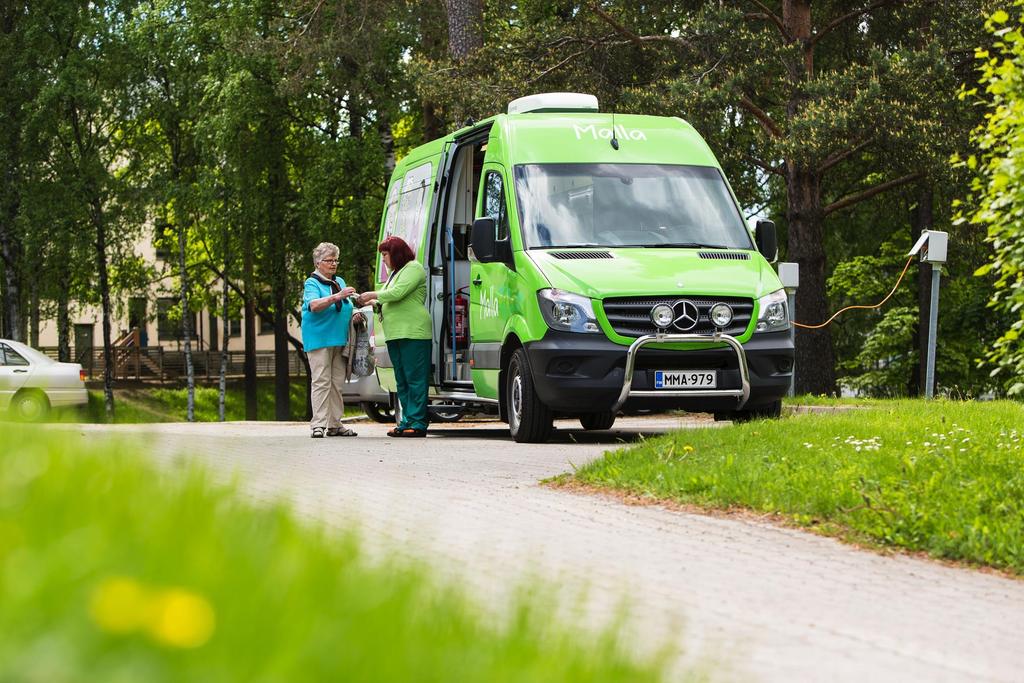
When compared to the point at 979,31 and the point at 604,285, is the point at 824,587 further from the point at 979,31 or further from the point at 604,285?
the point at 979,31

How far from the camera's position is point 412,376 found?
15000 millimetres

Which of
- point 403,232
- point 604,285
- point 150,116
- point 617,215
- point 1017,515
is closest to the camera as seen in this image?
point 1017,515

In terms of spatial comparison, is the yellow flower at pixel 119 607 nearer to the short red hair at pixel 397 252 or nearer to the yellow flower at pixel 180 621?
the yellow flower at pixel 180 621

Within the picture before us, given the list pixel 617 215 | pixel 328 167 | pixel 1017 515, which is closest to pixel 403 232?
pixel 617 215

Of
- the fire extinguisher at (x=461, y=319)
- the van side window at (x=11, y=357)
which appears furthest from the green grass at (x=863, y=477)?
the van side window at (x=11, y=357)

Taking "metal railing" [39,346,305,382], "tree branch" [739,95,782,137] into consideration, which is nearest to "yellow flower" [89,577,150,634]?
"tree branch" [739,95,782,137]

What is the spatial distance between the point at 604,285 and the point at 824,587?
6.98 metres

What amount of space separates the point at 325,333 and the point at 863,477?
Result: 744 cm

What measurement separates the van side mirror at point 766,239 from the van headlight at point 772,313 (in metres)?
0.73

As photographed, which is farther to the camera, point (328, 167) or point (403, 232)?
point (328, 167)

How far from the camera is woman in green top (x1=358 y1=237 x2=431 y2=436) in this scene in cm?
1465

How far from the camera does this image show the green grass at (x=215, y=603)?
1.75 meters

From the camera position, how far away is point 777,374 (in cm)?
1354

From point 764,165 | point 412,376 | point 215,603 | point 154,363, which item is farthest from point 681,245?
point 154,363
